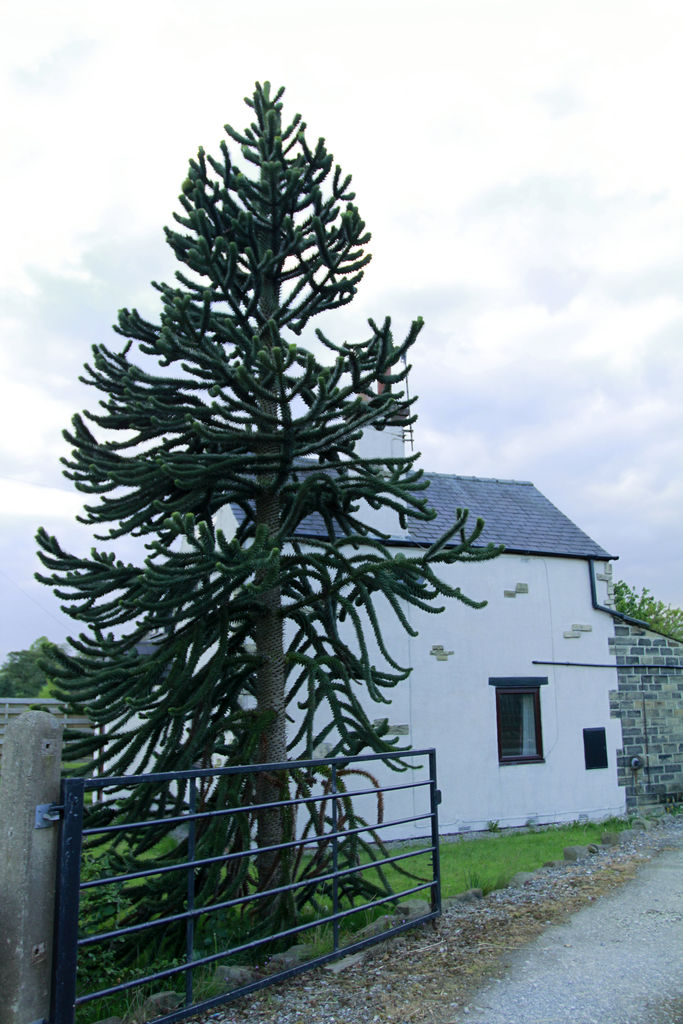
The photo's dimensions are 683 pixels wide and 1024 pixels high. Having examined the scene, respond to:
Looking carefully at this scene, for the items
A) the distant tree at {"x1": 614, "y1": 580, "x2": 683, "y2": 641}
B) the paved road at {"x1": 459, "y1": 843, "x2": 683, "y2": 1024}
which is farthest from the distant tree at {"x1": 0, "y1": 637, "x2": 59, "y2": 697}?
the paved road at {"x1": 459, "y1": 843, "x2": 683, "y2": 1024}

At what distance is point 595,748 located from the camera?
13.1m

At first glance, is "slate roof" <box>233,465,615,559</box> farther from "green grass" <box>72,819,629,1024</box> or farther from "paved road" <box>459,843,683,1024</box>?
"paved road" <box>459,843,683,1024</box>

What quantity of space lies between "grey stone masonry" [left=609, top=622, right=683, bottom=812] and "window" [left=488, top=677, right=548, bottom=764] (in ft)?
5.45

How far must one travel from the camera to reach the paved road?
4.37 metres

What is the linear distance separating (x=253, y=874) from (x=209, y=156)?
283 inches

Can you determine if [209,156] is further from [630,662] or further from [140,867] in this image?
[630,662]

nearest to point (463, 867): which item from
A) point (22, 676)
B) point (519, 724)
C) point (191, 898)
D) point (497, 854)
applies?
point (497, 854)

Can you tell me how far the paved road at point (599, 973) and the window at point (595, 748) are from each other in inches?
233

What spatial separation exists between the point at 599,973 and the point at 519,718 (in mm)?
7776

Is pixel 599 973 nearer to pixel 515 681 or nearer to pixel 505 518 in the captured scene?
pixel 515 681

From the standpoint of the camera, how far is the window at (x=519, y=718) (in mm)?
12469

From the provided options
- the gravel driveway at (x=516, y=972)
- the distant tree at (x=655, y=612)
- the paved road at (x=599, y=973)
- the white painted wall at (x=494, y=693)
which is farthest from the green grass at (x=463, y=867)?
the distant tree at (x=655, y=612)

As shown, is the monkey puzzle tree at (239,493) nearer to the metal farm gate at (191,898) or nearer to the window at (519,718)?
the metal farm gate at (191,898)

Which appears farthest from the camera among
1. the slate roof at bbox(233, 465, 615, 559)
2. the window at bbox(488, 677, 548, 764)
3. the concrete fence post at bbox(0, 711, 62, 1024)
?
the slate roof at bbox(233, 465, 615, 559)
